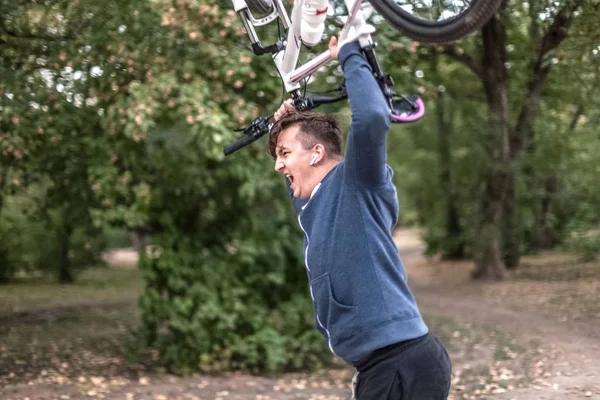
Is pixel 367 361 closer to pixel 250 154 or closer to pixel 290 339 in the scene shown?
pixel 250 154

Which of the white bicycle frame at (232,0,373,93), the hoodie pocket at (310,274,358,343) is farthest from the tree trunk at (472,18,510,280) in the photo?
the hoodie pocket at (310,274,358,343)

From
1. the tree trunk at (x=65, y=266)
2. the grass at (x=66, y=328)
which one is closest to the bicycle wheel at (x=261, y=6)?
the grass at (x=66, y=328)

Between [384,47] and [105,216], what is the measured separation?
300 centimetres

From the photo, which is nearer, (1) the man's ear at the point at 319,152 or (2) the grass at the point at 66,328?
(1) the man's ear at the point at 319,152

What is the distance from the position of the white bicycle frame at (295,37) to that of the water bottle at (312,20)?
0.24ft

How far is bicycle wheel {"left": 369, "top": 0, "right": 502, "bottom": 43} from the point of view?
251 centimetres

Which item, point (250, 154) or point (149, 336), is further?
point (149, 336)

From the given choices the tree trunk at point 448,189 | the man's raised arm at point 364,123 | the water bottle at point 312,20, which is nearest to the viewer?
the man's raised arm at point 364,123

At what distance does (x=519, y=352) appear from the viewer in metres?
8.16

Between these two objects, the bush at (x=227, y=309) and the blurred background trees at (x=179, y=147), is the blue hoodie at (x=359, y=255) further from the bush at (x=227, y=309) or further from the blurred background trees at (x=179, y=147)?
the bush at (x=227, y=309)

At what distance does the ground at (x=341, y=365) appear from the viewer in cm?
663

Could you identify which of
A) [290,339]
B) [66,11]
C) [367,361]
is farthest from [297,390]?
[367,361]

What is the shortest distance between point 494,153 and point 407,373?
38.2 ft

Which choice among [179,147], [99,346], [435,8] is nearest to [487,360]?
[179,147]
